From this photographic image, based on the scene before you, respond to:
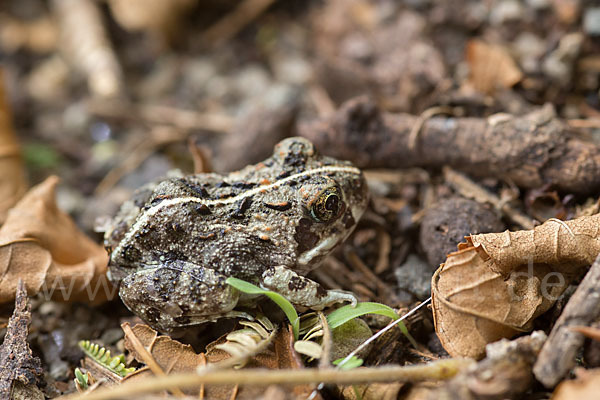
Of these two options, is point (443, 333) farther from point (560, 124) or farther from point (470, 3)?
point (470, 3)

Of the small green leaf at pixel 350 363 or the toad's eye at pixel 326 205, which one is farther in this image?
the toad's eye at pixel 326 205

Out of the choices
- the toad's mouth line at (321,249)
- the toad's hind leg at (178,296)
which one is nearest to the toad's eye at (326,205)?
the toad's mouth line at (321,249)

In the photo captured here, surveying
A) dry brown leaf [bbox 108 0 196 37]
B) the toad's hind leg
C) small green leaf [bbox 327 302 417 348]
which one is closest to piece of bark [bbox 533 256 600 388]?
small green leaf [bbox 327 302 417 348]

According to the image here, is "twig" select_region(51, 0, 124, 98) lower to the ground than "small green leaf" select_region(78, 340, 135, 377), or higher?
higher

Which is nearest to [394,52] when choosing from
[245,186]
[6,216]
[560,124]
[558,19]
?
[558,19]

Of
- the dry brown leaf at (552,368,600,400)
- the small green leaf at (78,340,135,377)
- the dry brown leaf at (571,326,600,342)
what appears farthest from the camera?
the small green leaf at (78,340,135,377)

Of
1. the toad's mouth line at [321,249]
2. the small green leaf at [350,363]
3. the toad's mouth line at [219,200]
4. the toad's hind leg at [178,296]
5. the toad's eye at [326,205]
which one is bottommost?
the small green leaf at [350,363]

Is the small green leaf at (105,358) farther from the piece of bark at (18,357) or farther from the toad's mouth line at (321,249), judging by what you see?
the toad's mouth line at (321,249)

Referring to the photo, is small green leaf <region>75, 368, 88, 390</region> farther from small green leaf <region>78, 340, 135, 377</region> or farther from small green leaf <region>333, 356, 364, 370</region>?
small green leaf <region>333, 356, 364, 370</region>
